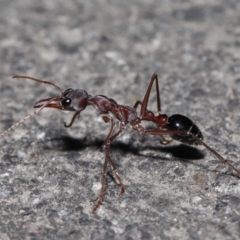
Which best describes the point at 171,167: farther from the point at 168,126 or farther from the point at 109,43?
the point at 109,43

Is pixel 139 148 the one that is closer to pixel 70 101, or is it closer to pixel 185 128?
pixel 185 128

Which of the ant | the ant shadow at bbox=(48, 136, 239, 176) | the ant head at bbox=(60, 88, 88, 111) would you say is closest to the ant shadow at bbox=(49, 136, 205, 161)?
the ant shadow at bbox=(48, 136, 239, 176)

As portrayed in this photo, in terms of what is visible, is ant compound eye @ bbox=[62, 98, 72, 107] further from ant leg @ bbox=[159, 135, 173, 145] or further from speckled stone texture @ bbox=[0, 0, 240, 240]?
ant leg @ bbox=[159, 135, 173, 145]

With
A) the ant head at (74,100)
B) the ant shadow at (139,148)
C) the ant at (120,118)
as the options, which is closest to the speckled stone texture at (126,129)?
the ant shadow at (139,148)

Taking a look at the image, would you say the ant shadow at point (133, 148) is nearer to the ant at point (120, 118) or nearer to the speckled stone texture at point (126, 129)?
the speckled stone texture at point (126, 129)

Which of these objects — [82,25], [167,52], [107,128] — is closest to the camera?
[107,128]

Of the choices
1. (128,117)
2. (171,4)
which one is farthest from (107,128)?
(171,4)

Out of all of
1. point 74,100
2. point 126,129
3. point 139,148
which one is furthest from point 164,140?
point 74,100

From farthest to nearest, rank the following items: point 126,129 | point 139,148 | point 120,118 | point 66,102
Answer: point 126,129 → point 139,148 → point 120,118 → point 66,102
